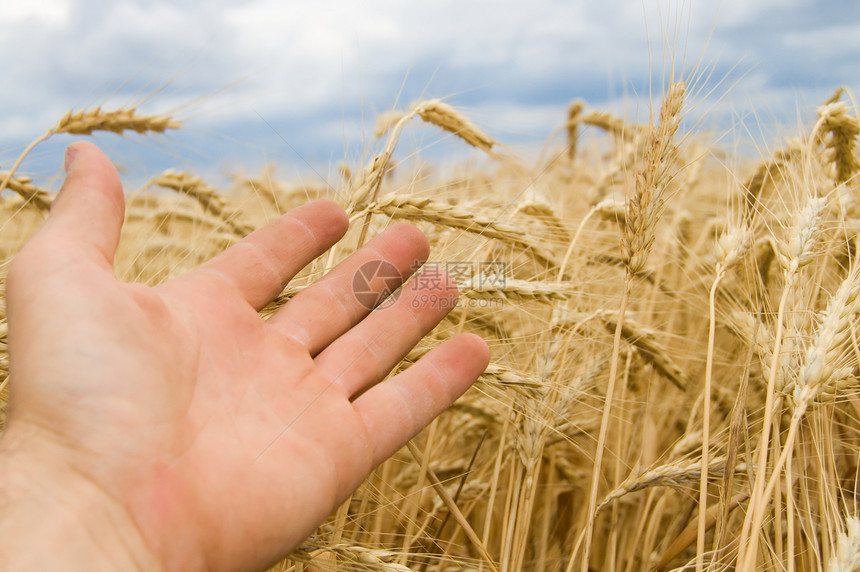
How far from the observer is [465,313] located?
6.00ft

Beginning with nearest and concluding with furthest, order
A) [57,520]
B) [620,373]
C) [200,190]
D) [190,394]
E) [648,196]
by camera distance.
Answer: [57,520] → [190,394] → [648,196] → [620,373] → [200,190]

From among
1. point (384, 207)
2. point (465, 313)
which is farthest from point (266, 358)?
point (465, 313)

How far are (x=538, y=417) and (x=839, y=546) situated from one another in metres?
0.64

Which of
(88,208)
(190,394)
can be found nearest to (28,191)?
(88,208)

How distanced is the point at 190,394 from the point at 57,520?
0.32m

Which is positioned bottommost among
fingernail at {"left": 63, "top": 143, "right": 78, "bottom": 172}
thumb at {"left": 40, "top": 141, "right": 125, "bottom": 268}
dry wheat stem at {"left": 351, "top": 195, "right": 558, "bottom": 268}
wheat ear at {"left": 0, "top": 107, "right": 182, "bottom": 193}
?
dry wheat stem at {"left": 351, "top": 195, "right": 558, "bottom": 268}

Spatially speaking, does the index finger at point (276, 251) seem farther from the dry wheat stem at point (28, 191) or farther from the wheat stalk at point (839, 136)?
the wheat stalk at point (839, 136)

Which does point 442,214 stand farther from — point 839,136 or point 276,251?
point 839,136

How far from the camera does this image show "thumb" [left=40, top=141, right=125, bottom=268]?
1274 mm

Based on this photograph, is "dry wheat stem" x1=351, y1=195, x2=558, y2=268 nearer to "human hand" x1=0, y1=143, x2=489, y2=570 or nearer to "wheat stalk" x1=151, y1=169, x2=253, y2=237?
"human hand" x1=0, y1=143, x2=489, y2=570

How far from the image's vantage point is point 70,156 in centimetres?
140

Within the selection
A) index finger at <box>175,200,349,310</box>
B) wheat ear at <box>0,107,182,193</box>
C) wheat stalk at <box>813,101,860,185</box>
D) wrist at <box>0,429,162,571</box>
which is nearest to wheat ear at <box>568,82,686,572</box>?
wheat stalk at <box>813,101,860,185</box>

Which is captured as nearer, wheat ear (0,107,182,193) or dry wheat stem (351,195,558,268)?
dry wheat stem (351,195,558,268)

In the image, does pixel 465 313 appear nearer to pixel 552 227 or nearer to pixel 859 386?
pixel 552 227
